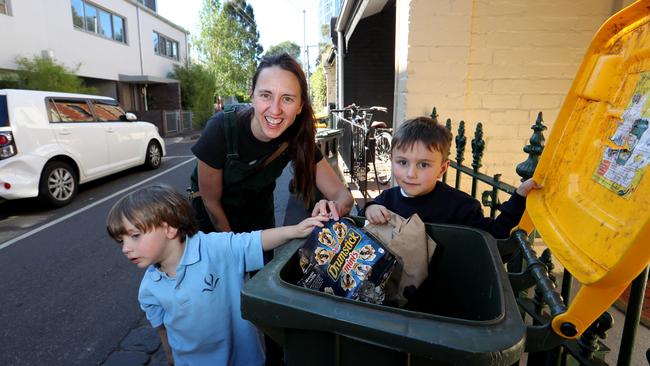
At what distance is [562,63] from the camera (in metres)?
3.27

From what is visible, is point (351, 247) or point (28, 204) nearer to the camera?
point (351, 247)

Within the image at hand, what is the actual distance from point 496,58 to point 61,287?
4313mm

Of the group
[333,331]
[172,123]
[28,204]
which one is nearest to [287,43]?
[172,123]

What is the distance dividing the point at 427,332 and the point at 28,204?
751 centimetres

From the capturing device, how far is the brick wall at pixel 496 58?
319 centimetres

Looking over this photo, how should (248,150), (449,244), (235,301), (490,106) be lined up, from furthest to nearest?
1. (490,106)
2. (248,150)
3. (235,301)
4. (449,244)

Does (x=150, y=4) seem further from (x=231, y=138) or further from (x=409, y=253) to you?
(x=409, y=253)

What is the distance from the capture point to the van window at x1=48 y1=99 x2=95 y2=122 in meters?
6.29

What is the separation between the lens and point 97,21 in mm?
16266

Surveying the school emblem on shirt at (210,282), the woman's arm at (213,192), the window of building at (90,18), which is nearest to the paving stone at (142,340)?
the woman's arm at (213,192)

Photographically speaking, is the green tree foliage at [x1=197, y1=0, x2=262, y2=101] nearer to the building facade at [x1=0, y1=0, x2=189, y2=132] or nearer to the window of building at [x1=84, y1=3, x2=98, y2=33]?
the building facade at [x1=0, y1=0, x2=189, y2=132]

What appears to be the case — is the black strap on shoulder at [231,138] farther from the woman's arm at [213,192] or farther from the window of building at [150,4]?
the window of building at [150,4]

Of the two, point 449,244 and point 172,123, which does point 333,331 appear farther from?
point 172,123

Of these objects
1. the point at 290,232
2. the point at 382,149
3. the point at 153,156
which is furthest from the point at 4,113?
the point at 382,149
